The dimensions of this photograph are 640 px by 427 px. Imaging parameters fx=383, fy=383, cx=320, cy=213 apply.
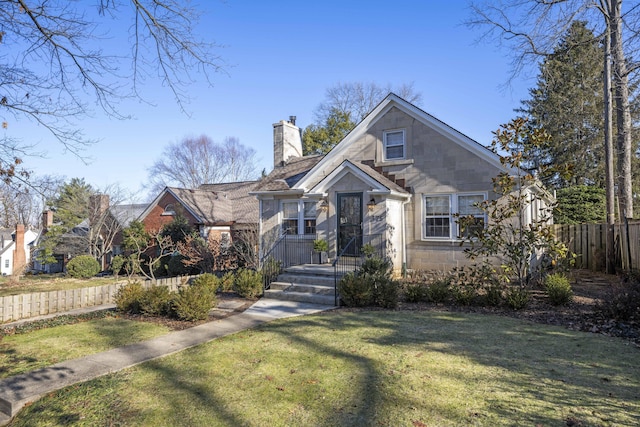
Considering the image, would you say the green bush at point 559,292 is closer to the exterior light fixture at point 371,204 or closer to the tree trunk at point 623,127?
the exterior light fixture at point 371,204

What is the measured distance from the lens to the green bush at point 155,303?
30.0 feet

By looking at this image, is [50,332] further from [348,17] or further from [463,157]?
[463,157]

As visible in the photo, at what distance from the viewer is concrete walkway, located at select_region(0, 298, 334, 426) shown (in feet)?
15.5

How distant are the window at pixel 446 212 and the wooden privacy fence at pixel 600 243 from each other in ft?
12.0

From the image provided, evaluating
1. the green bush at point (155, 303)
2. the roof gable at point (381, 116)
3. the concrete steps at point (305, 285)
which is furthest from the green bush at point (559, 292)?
the green bush at point (155, 303)

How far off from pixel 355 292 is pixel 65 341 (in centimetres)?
636

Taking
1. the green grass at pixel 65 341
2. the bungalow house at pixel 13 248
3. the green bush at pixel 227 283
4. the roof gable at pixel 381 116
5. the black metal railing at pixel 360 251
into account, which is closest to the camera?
the green grass at pixel 65 341

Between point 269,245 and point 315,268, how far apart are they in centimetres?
388

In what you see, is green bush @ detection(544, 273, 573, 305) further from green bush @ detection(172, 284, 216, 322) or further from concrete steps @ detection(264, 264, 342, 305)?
green bush @ detection(172, 284, 216, 322)

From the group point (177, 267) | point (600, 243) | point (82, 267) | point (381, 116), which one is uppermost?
point (381, 116)

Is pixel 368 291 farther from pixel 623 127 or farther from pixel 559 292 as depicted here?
pixel 623 127

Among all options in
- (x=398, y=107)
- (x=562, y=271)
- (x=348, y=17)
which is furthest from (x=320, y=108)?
(x=562, y=271)

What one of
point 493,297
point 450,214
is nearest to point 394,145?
point 450,214

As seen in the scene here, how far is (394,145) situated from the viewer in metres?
15.4
